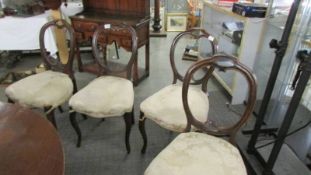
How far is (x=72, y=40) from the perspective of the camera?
1860 mm

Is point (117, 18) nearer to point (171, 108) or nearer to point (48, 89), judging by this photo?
point (48, 89)

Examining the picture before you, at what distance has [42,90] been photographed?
175 centimetres

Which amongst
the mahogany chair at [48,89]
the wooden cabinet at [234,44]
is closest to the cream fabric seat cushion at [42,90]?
the mahogany chair at [48,89]

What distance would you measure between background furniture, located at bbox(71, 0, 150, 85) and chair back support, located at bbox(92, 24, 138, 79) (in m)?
0.04

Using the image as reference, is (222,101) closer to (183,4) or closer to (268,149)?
(268,149)

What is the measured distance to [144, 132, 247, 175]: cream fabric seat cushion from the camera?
3.46ft

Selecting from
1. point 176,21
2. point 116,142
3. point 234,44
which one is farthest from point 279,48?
point 176,21

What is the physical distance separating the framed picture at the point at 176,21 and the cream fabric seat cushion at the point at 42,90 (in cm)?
332

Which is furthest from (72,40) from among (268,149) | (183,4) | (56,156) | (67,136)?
(183,4)

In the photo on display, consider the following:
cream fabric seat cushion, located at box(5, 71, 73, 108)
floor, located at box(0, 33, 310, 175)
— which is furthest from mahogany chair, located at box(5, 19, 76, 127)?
floor, located at box(0, 33, 310, 175)

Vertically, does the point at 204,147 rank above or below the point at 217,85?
above

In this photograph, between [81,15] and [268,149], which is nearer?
[268,149]

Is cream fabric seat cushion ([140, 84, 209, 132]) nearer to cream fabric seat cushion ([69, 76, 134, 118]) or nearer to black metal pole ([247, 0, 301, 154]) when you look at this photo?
cream fabric seat cushion ([69, 76, 134, 118])

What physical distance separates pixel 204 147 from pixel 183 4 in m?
4.20
